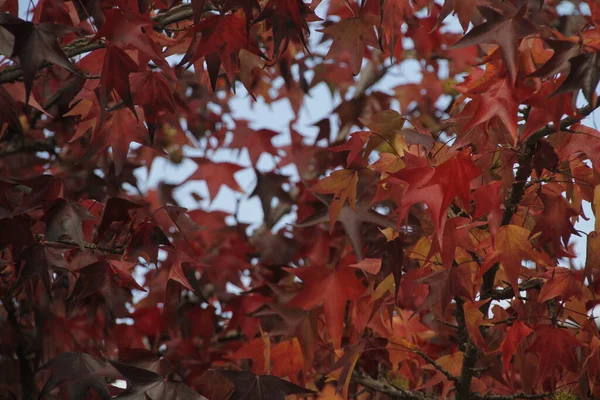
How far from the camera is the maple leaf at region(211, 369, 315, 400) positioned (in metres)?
1.21

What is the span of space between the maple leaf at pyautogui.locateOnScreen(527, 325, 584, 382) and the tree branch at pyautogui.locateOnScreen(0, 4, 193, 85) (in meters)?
0.85

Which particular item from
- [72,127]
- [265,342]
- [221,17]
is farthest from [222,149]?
[221,17]

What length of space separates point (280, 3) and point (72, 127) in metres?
1.03

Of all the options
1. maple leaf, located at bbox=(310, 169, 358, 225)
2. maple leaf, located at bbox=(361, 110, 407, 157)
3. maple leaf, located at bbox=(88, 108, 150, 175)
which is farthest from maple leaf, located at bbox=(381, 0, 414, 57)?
maple leaf, located at bbox=(88, 108, 150, 175)

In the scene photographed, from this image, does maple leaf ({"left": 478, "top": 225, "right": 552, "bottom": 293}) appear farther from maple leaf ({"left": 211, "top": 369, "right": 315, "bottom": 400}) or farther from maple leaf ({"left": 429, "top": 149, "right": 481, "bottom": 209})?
maple leaf ({"left": 211, "top": 369, "right": 315, "bottom": 400})

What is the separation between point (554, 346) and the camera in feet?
4.02

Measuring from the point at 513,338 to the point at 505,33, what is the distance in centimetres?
49

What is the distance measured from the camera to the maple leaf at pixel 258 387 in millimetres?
1212

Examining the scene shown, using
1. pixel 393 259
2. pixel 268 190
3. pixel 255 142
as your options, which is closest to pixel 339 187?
pixel 393 259

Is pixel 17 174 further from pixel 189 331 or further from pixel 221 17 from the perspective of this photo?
pixel 221 17

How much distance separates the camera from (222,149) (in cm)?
269

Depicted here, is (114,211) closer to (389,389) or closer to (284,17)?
(284,17)

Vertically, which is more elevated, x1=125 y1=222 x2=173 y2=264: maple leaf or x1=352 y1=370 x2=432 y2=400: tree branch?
x1=125 y1=222 x2=173 y2=264: maple leaf

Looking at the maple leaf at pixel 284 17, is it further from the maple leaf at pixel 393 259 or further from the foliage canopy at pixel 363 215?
the maple leaf at pixel 393 259
